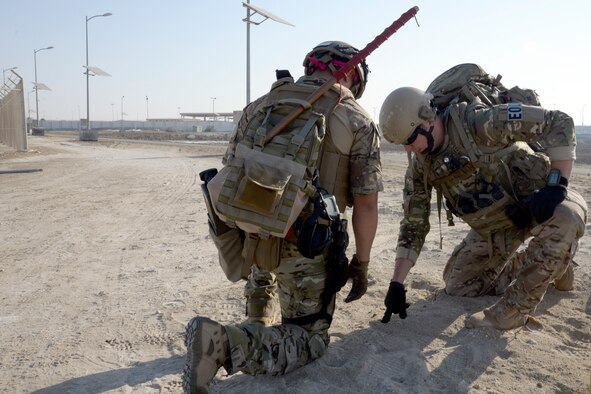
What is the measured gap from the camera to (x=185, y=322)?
12.0ft

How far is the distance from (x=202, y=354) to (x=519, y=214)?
229 cm

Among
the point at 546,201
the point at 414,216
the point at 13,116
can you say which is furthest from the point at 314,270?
the point at 13,116

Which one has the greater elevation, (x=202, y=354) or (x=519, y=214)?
(x=519, y=214)

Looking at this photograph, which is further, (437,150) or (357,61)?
(437,150)

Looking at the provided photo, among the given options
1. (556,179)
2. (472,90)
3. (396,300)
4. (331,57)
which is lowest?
(396,300)

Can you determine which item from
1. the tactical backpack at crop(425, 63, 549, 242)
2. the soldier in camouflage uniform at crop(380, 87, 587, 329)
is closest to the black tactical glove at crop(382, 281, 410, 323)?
the soldier in camouflage uniform at crop(380, 87, 587, 329)

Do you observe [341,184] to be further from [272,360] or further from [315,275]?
[272,360]

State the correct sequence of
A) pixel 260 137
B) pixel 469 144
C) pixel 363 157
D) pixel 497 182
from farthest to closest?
pixel 497 182, pixel 469 144, pixel 363 157, pixel 260 137

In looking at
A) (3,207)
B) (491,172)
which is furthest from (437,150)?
(3,207)

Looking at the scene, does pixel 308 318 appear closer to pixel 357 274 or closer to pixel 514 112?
pixel 357 274

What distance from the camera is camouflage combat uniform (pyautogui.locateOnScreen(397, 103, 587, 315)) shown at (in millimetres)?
3430

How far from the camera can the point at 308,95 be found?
121 inches

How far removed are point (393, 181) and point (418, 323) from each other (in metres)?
8.31

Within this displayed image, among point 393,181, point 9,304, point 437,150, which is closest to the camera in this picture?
point 437,150
